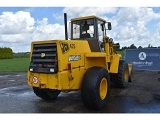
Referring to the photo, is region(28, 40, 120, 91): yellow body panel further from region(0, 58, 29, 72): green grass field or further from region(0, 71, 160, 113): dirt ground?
region(0, 58, 29, 72): green grass field

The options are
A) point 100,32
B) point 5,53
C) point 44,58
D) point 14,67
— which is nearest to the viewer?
point 44,58

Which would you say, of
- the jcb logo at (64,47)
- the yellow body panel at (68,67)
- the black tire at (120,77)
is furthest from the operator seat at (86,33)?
the black tire at (120,77)

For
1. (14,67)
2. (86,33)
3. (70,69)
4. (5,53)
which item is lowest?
(14,67)

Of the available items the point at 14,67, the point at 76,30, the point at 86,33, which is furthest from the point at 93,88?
the point at 14,67

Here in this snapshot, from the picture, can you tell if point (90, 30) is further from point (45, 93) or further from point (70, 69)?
point (45, 93)

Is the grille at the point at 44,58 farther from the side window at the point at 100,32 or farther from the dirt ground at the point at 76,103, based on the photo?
the side window at the point at 100,32

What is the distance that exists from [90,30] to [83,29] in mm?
265

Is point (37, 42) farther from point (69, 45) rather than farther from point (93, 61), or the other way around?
point (93, 61)

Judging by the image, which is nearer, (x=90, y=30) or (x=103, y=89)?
(x=103, y=89)

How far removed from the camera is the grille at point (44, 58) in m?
5.98

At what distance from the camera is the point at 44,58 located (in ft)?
20.5

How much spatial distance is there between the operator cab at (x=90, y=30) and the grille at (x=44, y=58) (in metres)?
1.76

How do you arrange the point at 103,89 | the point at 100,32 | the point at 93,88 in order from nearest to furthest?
the point at 93,88 < the point at 103,89 < the point at 100,32

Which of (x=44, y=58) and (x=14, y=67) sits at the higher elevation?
(x=44, y=58)
